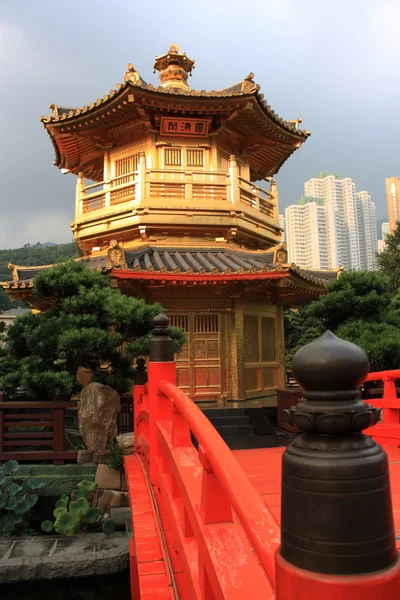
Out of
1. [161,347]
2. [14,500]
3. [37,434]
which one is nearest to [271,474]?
[161,347]

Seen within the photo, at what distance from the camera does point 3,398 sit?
737cm

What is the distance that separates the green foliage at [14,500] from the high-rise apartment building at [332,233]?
194ft

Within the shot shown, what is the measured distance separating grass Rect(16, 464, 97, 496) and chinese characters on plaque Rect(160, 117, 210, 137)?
8283mm

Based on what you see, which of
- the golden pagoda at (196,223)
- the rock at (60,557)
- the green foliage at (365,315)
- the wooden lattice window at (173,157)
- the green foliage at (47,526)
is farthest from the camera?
the wooden lattice window at (173,157)

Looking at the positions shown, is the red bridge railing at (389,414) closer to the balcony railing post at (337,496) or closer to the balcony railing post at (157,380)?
the balcony railing post at (157,380)

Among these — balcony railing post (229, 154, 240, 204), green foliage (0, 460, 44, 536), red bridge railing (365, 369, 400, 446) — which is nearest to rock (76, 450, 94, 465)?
green foliage (0, 460, 44, 536)

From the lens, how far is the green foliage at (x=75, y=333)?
22.4 feet

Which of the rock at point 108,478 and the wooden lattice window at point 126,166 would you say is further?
the wooden lattice window at point 126,166

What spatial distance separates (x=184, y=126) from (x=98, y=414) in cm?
779

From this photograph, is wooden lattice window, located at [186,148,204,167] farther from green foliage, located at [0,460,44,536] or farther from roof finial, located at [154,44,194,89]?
green foliage, located at [0,460,44,536]

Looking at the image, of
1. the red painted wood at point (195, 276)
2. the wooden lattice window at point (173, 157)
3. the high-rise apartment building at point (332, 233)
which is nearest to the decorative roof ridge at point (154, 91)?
the wooden lattice window at point (173, 157)

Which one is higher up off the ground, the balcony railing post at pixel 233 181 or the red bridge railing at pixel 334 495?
the balcony railing post at pixel 233 181

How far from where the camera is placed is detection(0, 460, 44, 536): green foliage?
20.9ft

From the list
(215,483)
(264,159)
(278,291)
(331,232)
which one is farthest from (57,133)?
(331,232)
